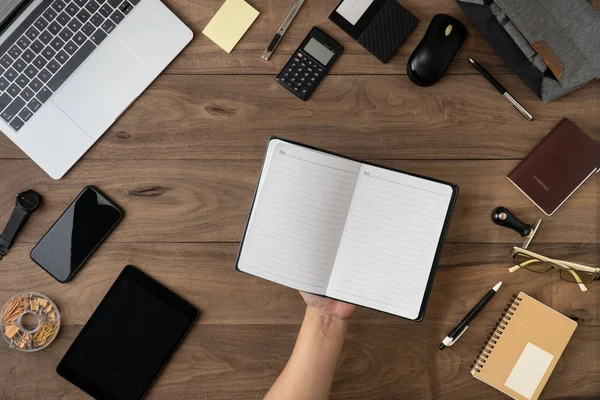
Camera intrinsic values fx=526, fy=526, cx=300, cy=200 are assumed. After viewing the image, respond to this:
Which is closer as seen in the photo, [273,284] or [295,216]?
[295,216]

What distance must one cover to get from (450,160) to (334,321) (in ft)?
1.16

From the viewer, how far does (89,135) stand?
36.5 inches

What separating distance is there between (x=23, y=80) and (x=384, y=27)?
632 millimetres

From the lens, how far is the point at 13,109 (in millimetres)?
901

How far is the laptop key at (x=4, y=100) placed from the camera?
0.90 m

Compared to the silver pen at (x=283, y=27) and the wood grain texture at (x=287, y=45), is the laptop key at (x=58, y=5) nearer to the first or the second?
the wood grain texture at (x=287, y=45)

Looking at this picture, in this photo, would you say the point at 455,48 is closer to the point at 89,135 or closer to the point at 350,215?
the point at 350,215

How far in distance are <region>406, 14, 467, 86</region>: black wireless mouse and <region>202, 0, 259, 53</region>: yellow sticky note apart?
0.98 ft

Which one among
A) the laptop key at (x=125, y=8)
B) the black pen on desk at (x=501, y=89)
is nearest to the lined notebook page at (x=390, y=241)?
the black pen on desk at (x=501, y=89)

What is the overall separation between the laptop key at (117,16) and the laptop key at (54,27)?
0.30 feet

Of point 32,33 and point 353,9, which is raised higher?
point 353,9

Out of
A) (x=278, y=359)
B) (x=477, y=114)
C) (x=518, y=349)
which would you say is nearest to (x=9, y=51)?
(x=278, y=359)

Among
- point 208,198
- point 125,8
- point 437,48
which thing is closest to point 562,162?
point 437,48

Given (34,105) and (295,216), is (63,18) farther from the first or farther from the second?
(295,216)
